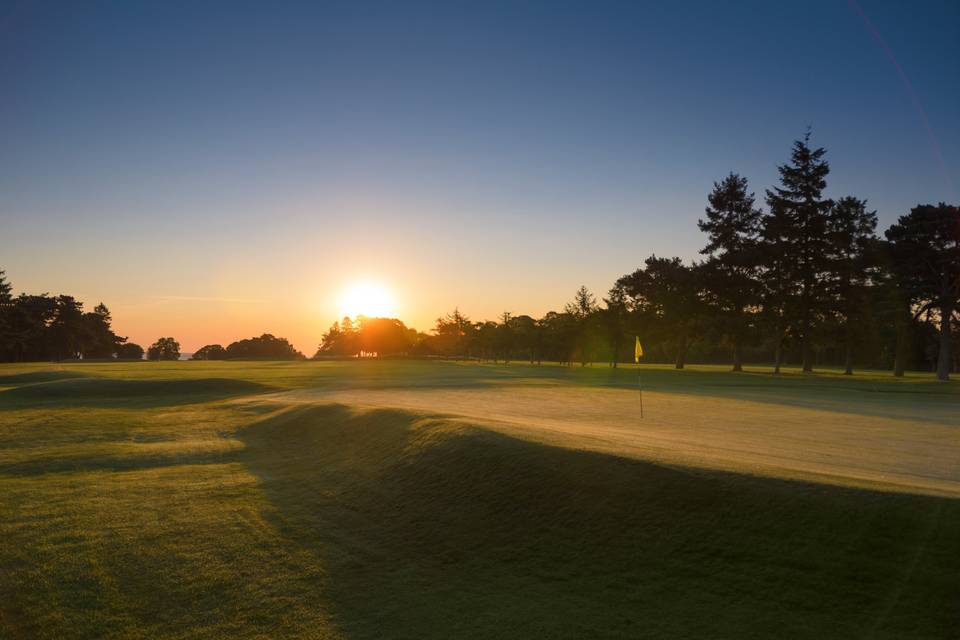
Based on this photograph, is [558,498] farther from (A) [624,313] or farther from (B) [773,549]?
(A) [624,313]

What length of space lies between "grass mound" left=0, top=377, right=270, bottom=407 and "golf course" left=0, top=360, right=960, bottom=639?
63.1ft

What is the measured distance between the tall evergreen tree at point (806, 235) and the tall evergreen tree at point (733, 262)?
4.48m

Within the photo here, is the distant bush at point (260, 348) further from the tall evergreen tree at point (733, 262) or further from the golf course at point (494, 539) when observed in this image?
the golf course at point (494, 539)

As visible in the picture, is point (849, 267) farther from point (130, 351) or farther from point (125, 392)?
point (130, 351)

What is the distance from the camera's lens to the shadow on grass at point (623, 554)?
280 inches

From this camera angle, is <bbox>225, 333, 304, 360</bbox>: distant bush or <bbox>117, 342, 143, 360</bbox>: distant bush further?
<bbox>225, 333, 304, 360</bbox>: distant bush

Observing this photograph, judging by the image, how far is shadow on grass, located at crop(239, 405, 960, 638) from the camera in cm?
712

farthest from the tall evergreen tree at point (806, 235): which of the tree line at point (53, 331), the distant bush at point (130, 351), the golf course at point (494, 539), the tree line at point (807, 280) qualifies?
the distant bush at point (130, 351)

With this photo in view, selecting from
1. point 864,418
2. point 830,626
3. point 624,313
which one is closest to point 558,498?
point 830,626

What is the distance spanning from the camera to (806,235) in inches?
2640

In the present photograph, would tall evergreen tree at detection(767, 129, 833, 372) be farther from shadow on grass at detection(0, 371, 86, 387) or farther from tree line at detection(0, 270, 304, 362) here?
tree line at detection(0, 270, 304, 362)

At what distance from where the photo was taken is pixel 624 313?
91562 millimetres


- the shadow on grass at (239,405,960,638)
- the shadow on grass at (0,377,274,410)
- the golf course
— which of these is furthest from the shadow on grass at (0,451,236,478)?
the shadow on grass at (0,377,274,410)

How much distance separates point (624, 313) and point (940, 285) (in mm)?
40589
